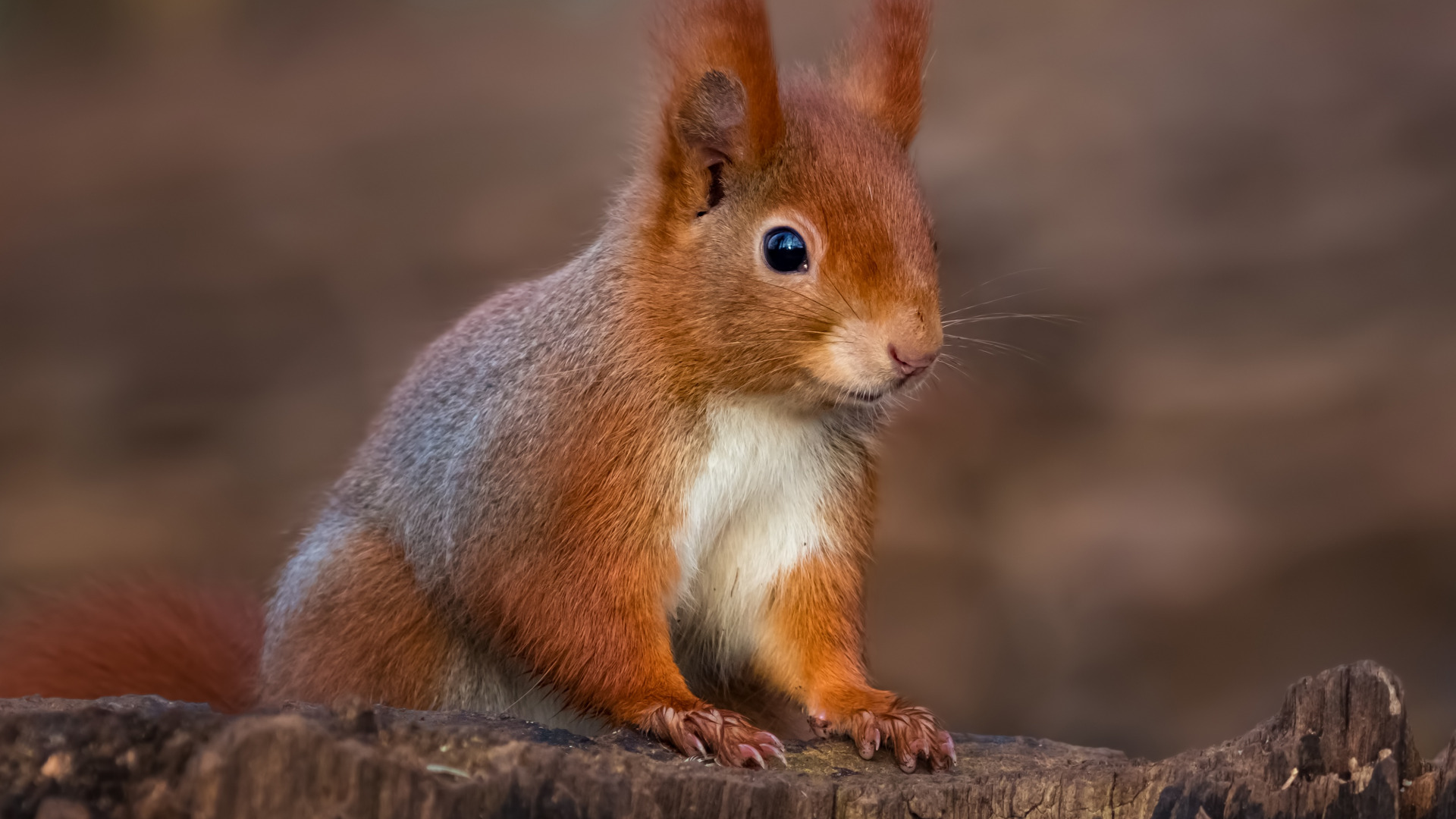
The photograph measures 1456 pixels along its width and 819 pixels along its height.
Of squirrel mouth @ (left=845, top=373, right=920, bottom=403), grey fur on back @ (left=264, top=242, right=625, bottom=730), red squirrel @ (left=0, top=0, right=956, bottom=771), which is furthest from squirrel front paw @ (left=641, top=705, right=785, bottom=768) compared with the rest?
squirrel mouth @ (left=845, top=373, right=920, bottom=403)

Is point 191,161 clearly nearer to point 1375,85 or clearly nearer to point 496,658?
point 496,658

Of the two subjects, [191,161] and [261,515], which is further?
[191,161]

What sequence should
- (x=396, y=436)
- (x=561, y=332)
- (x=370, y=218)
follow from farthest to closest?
(x=370, y=218), (x=396, y=436), (x=561, y=332)

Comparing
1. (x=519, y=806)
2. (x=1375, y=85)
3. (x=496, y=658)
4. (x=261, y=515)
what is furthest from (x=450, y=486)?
(x=1375, y=85)

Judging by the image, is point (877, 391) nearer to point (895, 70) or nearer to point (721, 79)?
point (721, 79)

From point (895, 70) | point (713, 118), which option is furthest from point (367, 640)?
point (895, 70)

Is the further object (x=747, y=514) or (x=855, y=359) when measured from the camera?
(x=747, y=514)
